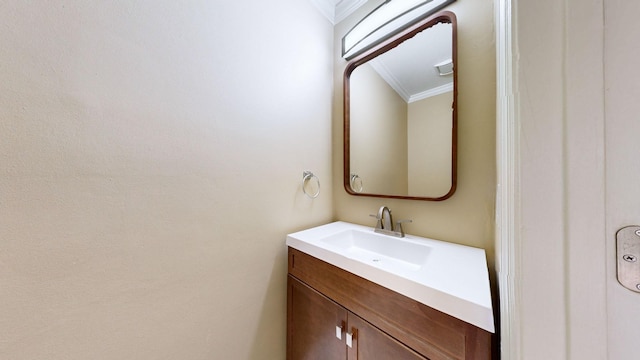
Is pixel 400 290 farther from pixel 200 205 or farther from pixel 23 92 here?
pixel 23 92

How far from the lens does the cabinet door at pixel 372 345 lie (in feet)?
2.24

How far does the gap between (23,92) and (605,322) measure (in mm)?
1273

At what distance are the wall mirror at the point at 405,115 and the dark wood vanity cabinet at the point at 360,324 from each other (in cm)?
55

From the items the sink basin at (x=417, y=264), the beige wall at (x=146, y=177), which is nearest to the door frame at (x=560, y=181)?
the sink basin at (x=417, y=264)

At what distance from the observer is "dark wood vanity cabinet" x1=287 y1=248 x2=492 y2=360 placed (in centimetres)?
59

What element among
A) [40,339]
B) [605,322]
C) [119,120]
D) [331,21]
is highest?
[331,21]

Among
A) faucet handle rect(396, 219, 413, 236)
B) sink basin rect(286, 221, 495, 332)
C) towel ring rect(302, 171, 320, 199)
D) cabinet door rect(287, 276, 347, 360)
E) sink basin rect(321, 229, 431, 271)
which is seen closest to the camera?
sink basin rect(286, 221, 495, 332)

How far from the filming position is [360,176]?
1.36 meters

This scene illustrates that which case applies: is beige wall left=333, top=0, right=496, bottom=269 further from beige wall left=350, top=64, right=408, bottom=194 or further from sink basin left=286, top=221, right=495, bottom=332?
beige wall left=350, top=64, right=408, bottom=194

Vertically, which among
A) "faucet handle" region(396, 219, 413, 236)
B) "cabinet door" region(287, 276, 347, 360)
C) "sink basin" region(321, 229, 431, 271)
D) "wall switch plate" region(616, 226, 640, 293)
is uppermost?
"wall switch plate" region(616, 226, 640, 293)

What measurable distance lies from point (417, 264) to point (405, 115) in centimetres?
77

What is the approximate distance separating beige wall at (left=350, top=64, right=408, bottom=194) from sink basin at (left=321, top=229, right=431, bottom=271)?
27 cm

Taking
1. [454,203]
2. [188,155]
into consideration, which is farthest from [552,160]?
[188,155]

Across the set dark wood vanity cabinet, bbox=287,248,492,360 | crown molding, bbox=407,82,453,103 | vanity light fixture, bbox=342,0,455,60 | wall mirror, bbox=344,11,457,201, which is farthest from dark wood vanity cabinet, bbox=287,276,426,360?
vanity light fixture, bbox=342,0,455,60
